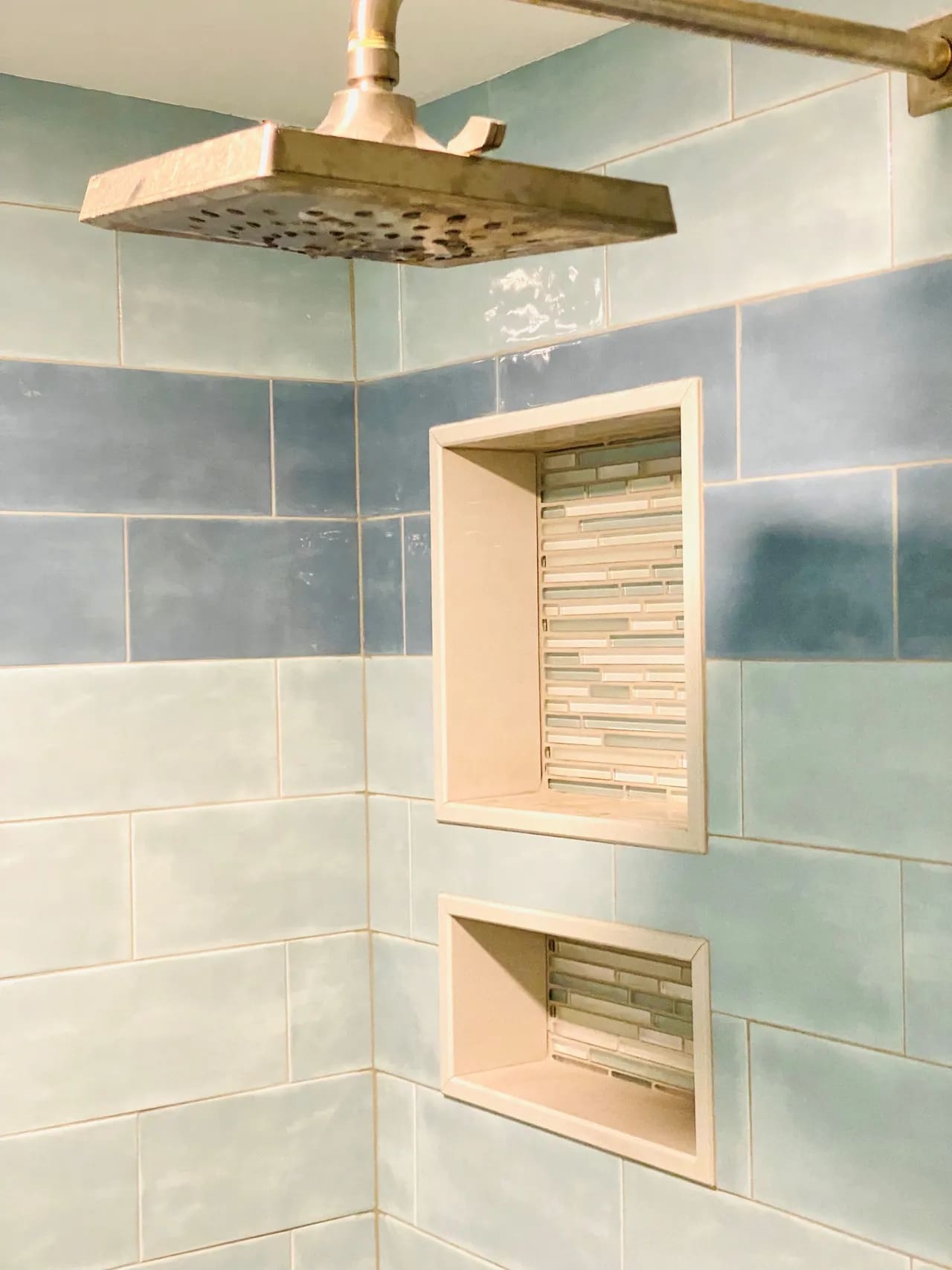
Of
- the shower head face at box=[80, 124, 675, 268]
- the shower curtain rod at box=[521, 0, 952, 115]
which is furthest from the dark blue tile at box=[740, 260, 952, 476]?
the shower head face at box=[80, 124, 675, 268]

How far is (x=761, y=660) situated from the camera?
57.6 inches

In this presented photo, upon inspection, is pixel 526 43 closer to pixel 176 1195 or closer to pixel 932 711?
pixel 932 711

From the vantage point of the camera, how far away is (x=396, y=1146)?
2.01 meters

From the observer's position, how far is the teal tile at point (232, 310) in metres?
1.88

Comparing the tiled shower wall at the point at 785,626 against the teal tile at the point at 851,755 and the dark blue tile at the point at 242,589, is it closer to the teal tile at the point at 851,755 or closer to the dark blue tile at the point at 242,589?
the teal tile at the point at 851,755

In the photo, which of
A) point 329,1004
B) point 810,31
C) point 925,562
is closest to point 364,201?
point 810,31

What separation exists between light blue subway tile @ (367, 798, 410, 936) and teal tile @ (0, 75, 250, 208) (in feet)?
2.99

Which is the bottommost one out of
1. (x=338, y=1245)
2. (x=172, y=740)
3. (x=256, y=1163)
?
(x=338, y=1245)

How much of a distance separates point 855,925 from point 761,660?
278mm

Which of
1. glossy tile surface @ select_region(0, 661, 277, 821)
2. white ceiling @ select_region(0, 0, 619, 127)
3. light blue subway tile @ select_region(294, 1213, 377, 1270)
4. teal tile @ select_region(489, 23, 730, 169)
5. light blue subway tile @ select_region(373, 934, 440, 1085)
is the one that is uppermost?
white ceiling @ select_region(0, 0, 619, 127)

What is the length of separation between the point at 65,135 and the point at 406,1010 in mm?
1249

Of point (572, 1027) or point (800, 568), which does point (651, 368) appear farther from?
point (572, 1027)

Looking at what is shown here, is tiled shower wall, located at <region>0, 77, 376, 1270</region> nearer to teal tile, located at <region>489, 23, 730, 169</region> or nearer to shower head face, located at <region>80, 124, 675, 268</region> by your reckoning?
teal tile, located at <region>489, 23, 730, 169</region>

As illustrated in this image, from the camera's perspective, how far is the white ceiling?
1.60m
